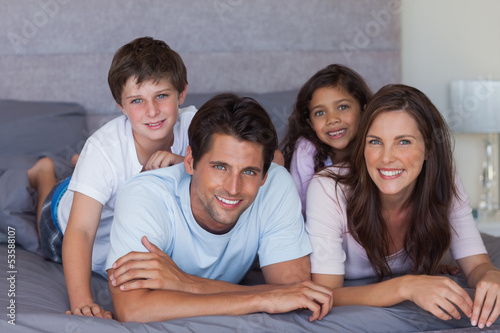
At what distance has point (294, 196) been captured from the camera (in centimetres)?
175

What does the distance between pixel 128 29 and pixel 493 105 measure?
2.01 meters

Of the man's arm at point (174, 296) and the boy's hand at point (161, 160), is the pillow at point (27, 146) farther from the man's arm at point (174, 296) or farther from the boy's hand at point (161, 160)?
the man's arm at point (174, 296)

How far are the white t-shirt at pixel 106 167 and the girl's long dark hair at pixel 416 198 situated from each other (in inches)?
23.8

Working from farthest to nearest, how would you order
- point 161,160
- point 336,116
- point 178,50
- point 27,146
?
1. point 178,50
2. point 27,146
3. point 336,116
4. point 161,160

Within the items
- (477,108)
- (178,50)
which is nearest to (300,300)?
(178,50)

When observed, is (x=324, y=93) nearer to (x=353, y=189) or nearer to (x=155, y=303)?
(x=353, y=189)

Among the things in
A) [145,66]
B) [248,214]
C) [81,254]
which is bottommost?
[81,254]

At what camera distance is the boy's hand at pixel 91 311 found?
4.87 ft

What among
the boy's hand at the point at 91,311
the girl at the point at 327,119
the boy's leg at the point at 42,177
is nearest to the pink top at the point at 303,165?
the girl at the point at 327,119

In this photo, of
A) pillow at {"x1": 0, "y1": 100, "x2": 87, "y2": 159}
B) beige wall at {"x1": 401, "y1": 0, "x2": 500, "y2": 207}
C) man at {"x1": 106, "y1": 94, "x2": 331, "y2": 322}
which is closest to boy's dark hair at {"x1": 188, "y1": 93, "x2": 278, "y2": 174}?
man at {"x1": 106, "y1": 94, "x2": 331, "y2": 322}

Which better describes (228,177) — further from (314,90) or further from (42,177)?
(42,177)

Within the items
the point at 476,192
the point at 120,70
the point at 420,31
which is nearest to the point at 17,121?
the point at 120,70

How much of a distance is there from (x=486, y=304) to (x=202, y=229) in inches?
29.9

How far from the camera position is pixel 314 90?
219 centimetres
